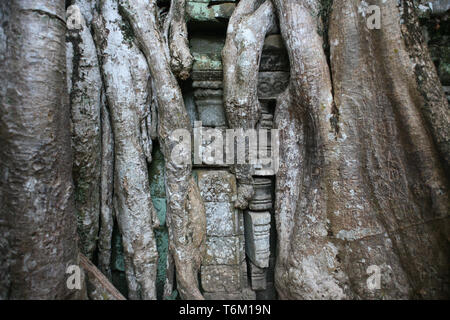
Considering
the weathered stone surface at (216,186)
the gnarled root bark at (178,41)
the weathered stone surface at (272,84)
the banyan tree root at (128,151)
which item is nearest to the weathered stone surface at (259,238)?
the weathered stone surface at (216,186)

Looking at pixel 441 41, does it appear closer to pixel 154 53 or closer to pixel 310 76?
pixel 310 76

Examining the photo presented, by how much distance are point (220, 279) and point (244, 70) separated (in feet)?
4.63

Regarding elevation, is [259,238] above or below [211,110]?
below

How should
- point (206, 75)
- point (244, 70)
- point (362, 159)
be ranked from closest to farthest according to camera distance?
point (362, 159) → point (244, 70) → point (206, 75)

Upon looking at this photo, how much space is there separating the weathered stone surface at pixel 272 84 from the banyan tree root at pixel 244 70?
0.46ft

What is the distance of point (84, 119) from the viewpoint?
4.95ft

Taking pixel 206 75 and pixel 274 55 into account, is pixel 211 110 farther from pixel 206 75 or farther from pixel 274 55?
pixel 274 55

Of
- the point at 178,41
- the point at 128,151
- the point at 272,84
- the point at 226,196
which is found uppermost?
the point at 178,41

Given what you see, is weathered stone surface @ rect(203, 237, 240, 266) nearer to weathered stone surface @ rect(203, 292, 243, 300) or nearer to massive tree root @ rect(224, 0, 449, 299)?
weathered stone surface @ rect(203, 292, 243, 300)

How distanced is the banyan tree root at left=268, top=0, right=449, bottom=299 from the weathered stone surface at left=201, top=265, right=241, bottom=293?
11.9 inches

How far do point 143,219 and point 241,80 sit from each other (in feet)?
3.63

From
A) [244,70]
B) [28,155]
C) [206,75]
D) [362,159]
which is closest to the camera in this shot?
[28,155]

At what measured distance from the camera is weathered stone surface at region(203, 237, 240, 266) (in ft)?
5.55

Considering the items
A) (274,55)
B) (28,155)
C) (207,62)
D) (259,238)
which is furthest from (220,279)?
(274,55)
